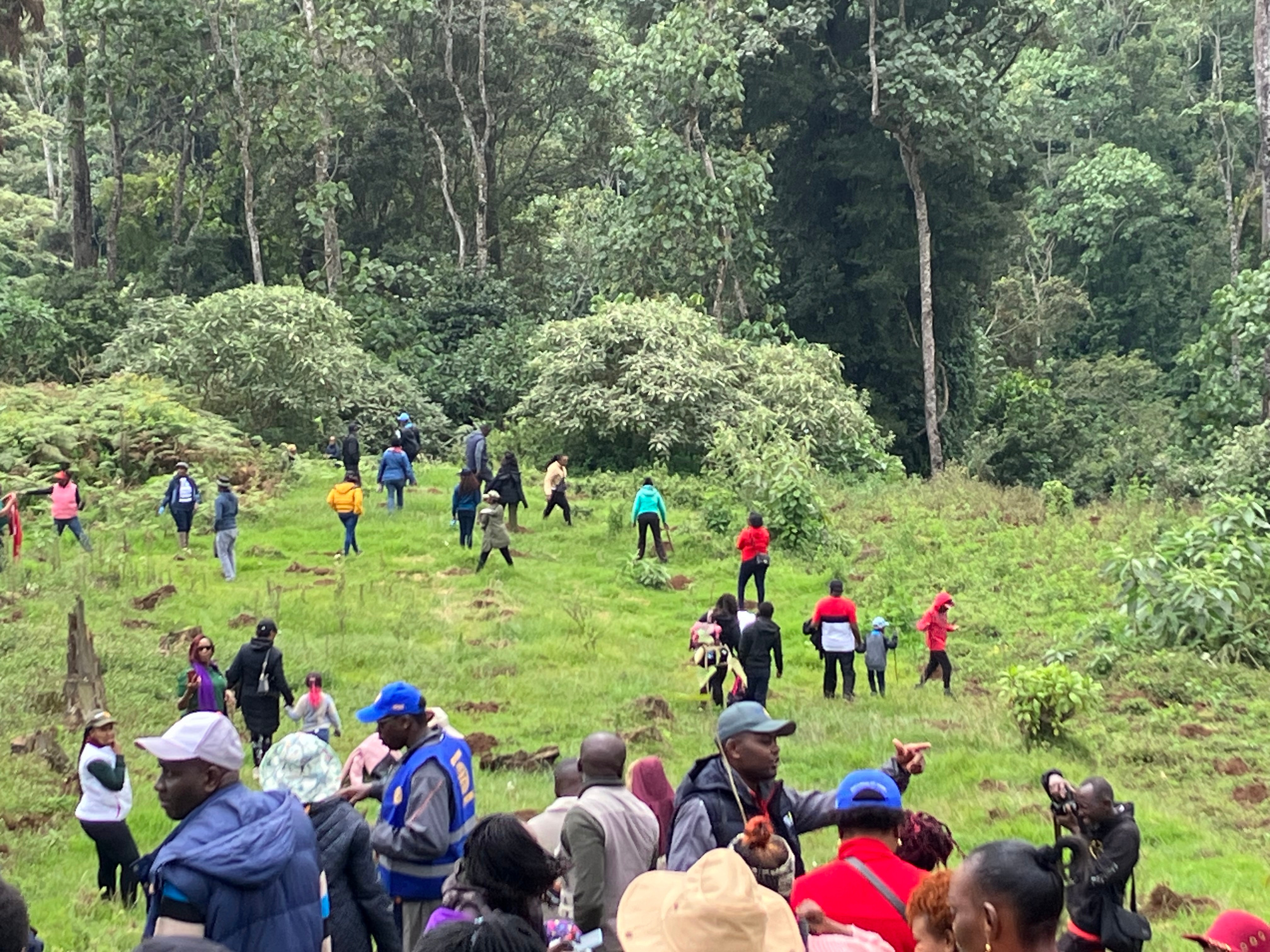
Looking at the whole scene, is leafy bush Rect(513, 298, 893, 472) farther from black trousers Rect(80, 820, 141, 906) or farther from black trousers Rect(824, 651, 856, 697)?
black trousers Rect(80, 820, 141, 906)

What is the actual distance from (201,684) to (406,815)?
5310 millimetres

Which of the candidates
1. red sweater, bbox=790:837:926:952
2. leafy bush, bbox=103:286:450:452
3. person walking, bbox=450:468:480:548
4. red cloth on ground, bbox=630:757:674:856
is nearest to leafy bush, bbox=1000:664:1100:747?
red cloth on ground, bbox=630:757:674:856

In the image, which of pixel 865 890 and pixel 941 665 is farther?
pixel 941 665

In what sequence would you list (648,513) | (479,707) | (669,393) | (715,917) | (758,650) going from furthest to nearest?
1. (669,393)
2. (648,513)
3. (479,707)
4. (758,650)
5. (715,917)

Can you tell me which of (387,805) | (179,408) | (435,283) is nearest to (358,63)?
(435,283)

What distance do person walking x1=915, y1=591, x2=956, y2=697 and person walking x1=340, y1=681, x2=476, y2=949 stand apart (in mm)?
9308

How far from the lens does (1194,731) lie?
12.5 m

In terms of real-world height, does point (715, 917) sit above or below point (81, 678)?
above

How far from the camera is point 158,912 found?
3.85 m

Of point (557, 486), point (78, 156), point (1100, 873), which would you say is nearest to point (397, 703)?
point (1100, 873)

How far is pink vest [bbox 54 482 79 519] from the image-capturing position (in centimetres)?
1800

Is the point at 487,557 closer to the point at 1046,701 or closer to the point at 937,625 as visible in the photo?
the point at 937,625

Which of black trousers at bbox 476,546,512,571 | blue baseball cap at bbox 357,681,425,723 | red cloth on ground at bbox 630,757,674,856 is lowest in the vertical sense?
black trousers at bbox 476,546,512,571

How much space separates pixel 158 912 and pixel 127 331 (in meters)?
27.0
